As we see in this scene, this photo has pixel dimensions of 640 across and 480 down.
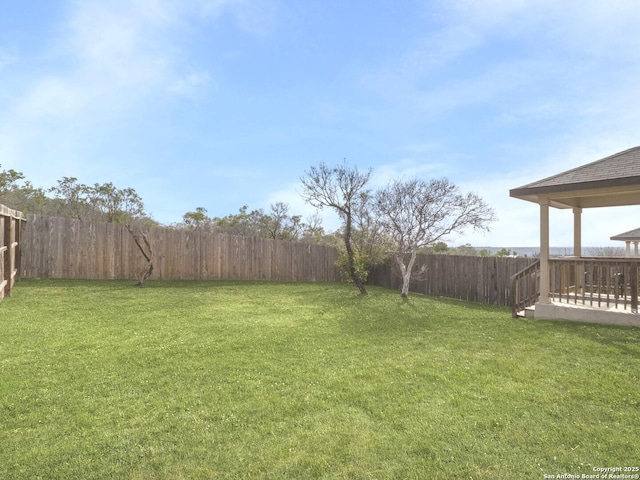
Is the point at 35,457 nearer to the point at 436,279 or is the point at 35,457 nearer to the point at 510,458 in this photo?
the point at 510,458

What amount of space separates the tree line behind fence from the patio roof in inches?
132

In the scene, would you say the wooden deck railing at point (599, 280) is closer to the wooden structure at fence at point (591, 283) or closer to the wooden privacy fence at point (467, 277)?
the wooden structure at fence at point (591, 283)

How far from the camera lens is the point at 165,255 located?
10773mm

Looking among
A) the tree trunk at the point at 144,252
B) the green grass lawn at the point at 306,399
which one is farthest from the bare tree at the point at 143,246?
the green grass lawn at the point at 306,399

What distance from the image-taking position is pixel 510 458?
213 centimetres

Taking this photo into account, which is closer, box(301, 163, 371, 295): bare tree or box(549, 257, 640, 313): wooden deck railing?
box(549, 257, 640, 313): wooden deck railing

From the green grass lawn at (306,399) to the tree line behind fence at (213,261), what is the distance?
3815 millimetres

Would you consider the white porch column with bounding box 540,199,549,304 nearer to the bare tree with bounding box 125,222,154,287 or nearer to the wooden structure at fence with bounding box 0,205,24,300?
the bare tree with bounding box 125,222,154,287

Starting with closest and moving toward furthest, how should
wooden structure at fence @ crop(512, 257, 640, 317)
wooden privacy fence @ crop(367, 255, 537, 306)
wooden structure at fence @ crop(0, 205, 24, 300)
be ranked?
wooden structure at fence @ crop(512, 257, 640, 317)
wooden structure at fence @ crop(0, 205, 24, 300)
wooden privacy fence @ crop(367, 255, 537, 306)

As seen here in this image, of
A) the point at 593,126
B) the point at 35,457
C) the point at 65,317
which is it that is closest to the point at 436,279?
the point at 593,126

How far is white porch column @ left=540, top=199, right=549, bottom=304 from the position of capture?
6877 mm

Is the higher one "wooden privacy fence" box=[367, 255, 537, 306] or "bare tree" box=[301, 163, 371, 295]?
"bare tree" box=[301, 163, 371, 295]

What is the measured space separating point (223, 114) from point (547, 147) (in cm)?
893

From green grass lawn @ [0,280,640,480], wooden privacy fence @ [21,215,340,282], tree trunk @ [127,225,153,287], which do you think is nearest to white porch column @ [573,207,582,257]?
green grass lawn @ [0,280,640,480]
